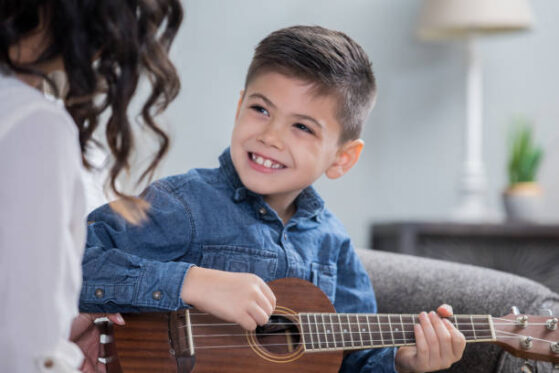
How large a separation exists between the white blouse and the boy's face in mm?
540

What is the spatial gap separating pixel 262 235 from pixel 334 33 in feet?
1.29

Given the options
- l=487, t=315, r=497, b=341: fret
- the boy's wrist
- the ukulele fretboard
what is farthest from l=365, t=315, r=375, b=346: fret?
the boy's wrist

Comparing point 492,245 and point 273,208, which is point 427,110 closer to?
point 492,245

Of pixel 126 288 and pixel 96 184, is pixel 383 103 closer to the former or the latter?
pixel 96 184

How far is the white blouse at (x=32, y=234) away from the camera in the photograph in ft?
2.25

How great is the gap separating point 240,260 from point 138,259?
20cm

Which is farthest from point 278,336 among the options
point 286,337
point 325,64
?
point 325,64

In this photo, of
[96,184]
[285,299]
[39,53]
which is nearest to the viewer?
[39,53]

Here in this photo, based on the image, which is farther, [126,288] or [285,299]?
[285,299]

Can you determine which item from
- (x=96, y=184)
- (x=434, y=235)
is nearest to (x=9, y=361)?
(x=96, y=184)

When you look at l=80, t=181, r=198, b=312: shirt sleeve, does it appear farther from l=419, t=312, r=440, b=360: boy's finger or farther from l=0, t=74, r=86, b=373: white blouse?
l=419, t=312, r=440, b=360: boy's finger

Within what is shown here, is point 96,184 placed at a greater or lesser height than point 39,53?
lesser

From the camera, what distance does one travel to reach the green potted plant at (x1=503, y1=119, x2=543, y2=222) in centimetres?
276

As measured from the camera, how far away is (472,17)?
2758mm
